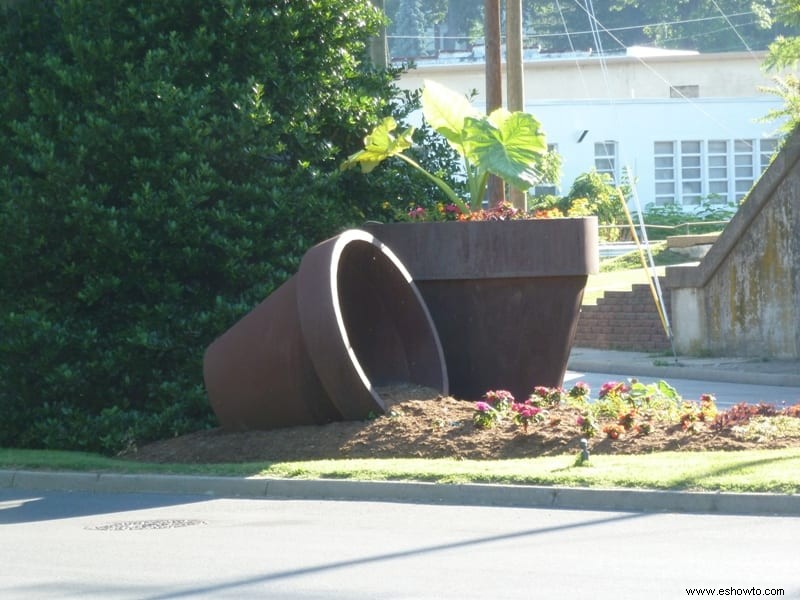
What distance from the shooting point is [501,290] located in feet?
44.4

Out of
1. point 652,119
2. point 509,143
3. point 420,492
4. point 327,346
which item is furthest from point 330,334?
point 652,119

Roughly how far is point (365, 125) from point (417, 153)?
1.53m

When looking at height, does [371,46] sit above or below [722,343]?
above

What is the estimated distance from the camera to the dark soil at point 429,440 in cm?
1157

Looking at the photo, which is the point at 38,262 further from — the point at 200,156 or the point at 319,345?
the point at 319,345

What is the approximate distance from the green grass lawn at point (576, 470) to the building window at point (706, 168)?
1662 inches

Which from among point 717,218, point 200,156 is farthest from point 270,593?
point 717,218

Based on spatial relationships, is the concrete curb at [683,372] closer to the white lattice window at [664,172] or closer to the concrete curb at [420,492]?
the concrete curb at [420,492]

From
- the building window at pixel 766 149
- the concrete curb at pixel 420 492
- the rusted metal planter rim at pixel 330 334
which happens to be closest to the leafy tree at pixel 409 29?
the building window at pixel 766 149

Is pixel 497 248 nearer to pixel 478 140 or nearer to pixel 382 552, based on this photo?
pixel 478 140

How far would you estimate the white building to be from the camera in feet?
164

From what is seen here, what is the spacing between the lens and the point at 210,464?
1204 centimetres

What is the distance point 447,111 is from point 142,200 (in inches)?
133

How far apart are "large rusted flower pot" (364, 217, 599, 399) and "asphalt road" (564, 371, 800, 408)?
4.54m
